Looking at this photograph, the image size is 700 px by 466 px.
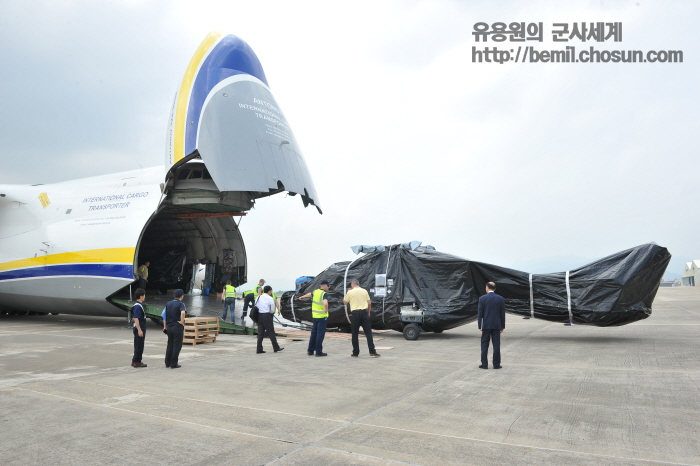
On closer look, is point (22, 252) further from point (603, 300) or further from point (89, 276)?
point (603, 300)

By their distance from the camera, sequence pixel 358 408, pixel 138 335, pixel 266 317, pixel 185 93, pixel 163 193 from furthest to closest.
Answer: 1. pixel 163 193
2. pixel 185 93
3. pixel 266 317
4. pixel 138 335
5. pixel 358 408

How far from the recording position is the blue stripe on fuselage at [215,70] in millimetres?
14227

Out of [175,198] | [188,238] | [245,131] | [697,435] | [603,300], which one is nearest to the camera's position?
[697,435]

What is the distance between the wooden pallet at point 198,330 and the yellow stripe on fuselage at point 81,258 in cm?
476

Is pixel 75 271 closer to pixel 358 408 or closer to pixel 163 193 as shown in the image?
pixel 163 193

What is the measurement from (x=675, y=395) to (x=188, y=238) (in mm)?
20608

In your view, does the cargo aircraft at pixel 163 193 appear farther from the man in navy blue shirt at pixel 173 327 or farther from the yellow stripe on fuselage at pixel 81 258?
the man in navy blue shirt at pixel 173 327

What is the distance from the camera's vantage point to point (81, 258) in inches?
658

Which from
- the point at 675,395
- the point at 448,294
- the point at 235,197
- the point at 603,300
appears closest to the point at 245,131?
the point at 235,197

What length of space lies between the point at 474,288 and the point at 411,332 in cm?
193

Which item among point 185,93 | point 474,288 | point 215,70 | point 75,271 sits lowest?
point 474,288

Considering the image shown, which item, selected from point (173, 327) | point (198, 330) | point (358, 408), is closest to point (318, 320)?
point (173, 327)

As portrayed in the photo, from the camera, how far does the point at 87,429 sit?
4.86 m

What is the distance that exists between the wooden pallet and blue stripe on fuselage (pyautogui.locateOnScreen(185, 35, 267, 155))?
4884 millimetres
